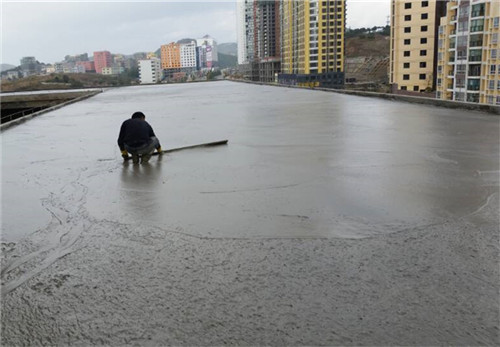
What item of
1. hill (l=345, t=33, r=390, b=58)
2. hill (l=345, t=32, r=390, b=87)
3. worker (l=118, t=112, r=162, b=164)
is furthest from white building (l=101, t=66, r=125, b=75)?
worker (l=118, t=112, r=162, b=164)

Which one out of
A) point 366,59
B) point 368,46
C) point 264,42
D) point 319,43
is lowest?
point 366,59

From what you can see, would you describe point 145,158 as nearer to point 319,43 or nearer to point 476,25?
point 476,25

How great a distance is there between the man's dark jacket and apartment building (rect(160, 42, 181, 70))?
535 feet

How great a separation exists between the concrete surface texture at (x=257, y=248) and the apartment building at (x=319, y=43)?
266 feet

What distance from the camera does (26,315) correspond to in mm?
2846

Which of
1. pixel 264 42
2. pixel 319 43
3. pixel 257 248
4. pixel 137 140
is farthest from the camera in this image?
Result: pixel 264 42

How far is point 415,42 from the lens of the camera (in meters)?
59.6

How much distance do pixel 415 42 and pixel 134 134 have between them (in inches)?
2344

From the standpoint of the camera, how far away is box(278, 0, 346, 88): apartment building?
85938mm

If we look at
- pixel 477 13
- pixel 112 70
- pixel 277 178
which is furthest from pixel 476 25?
pixel 112 70

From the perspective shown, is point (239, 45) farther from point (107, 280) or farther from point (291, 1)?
point (107, 280)

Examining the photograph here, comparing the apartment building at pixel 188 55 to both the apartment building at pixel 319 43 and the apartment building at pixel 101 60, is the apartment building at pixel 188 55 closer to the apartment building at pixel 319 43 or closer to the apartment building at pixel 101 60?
the apartment building at pixel 101 60

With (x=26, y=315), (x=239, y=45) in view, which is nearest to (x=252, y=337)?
(x=26, y=315)

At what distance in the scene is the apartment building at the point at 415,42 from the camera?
192 ft
